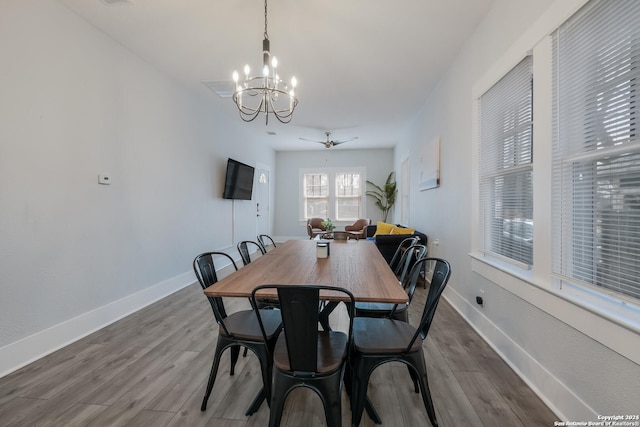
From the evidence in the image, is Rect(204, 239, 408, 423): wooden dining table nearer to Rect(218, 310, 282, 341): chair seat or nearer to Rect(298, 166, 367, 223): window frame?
Rect(218, 310, 282, 341): chair seat

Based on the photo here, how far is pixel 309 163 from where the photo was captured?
866 cm

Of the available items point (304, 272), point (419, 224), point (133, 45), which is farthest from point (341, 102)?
point (304, 272)

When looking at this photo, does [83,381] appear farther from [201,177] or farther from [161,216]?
[201,177]

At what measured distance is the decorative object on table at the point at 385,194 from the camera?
798 cm

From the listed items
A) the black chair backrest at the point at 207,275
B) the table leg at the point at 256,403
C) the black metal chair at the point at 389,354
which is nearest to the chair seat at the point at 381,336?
the black metal chair at the point at 389,354

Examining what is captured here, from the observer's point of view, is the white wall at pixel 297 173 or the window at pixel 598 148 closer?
the window at pixel 598 148

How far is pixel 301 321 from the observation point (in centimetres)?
120

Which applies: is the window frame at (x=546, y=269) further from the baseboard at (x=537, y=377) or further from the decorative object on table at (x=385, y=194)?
the decorative object on table at (x=385, y=194)

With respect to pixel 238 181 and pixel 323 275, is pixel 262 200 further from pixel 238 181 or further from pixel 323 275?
pixel 323 275

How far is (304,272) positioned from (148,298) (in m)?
2.62

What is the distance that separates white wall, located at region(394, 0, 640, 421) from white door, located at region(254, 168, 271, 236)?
462 cm

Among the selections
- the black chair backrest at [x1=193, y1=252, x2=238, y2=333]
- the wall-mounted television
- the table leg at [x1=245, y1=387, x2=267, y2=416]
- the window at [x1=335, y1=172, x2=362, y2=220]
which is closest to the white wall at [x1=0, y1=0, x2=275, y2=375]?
the wall-mounted television

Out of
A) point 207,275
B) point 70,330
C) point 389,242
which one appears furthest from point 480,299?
point 70,330

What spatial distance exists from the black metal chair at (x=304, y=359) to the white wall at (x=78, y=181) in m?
2.17
